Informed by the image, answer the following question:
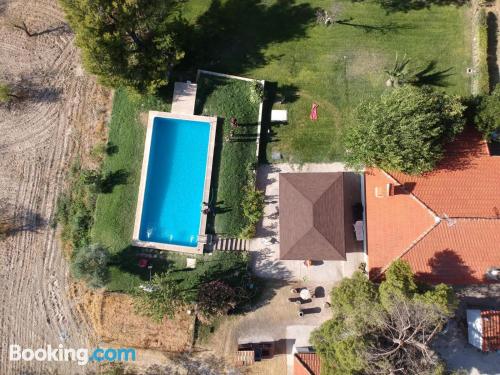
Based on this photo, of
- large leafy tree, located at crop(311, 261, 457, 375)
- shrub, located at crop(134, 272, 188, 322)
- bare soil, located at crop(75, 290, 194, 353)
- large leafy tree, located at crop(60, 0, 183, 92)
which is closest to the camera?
large leafy tree, located at crop(311, 261, 457, 375)

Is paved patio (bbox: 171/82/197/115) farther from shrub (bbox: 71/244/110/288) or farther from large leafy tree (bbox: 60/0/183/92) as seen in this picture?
shrub (bbox: 71/244/110/288)

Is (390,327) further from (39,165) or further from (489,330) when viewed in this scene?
(39,165)

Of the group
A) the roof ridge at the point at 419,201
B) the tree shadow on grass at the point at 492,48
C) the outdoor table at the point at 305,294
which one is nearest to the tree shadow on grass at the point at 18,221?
the outdoor table at the point at 305,294

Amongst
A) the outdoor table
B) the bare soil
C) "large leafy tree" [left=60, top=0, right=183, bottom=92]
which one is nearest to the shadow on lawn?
"large leafy tree" [left=60, top=0, right=183, bottom=92]

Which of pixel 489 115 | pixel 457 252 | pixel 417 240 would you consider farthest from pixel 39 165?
pixel 489 115

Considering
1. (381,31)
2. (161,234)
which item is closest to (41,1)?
(161,234)

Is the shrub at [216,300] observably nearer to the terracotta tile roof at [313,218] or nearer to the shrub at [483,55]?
the terracotta tile roof at [313,218]
